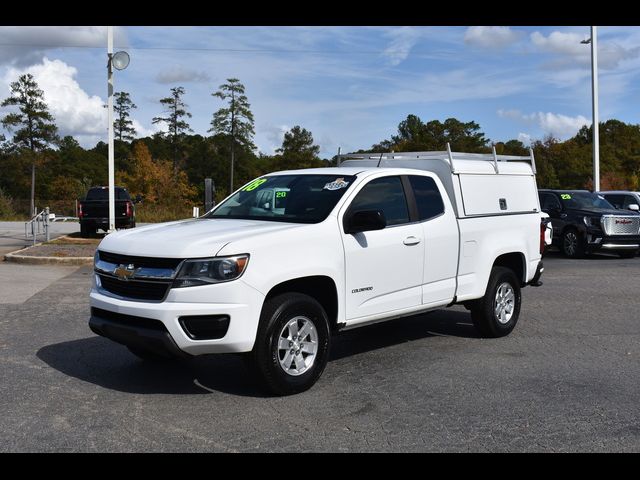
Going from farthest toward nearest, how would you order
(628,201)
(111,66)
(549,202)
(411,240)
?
1. (628,201)
2. (111,66)
3. (549,202)
4. (411,240)

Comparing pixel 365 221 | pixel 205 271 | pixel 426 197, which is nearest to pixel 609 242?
pixel 426 197

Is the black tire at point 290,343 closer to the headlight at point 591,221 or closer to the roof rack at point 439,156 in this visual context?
the roof rack at point 439,156

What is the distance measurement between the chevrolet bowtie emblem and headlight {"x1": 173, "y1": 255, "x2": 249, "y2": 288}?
0.47m

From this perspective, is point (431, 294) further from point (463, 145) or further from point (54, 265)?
point (463, 145)

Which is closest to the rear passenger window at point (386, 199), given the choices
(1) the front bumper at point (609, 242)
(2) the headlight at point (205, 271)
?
(2) the headlight at point (205, 271)

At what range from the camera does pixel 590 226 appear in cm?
1745

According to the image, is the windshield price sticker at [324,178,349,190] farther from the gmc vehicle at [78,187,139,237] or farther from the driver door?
the gmc vehicle at [78,187,139,237]

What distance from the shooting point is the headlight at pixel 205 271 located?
17.1ft

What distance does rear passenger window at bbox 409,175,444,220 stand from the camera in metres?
6.95

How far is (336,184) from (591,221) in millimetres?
12853

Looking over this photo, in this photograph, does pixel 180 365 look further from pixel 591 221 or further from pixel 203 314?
pixel 591 221

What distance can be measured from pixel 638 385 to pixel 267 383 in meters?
3.13

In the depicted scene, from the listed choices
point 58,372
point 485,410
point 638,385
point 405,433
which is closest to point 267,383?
point 405,433

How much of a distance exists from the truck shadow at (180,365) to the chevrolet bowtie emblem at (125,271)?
3.18ft
